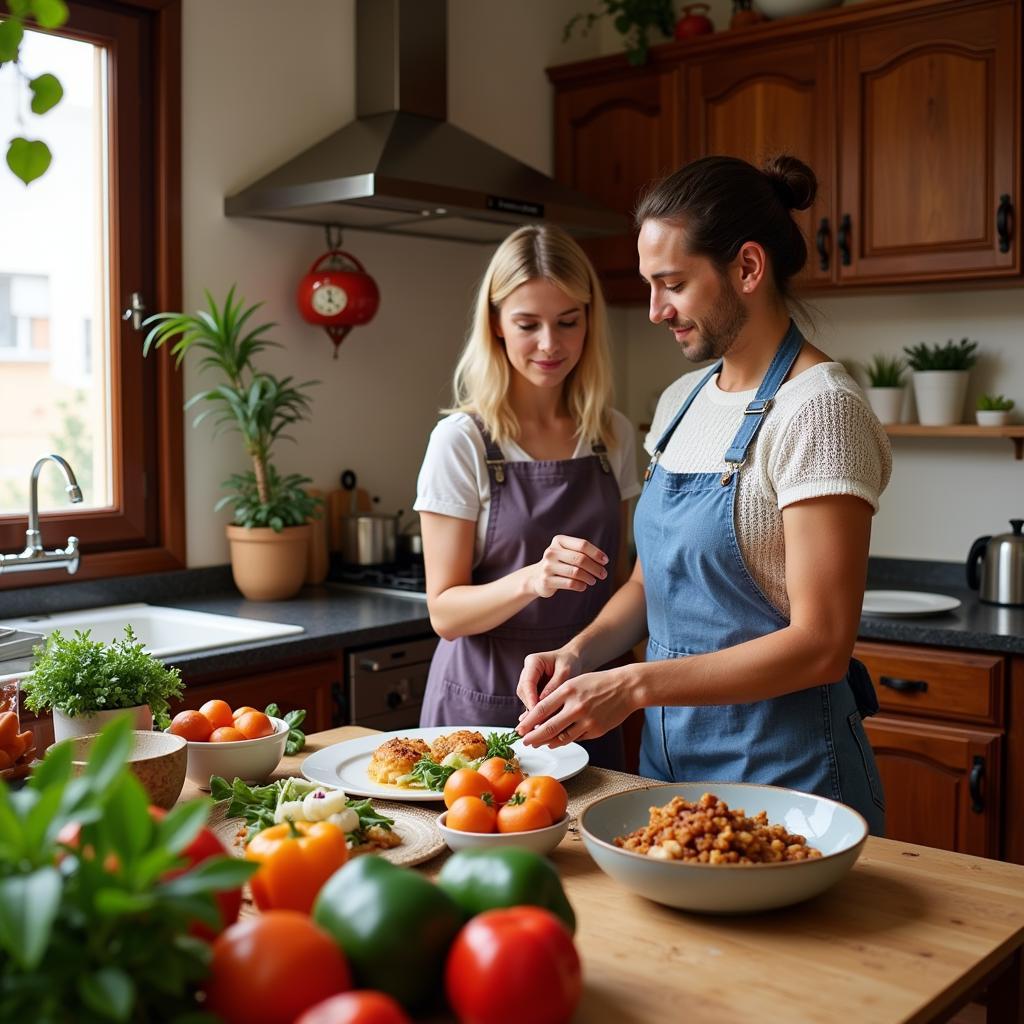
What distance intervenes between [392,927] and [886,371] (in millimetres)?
3187

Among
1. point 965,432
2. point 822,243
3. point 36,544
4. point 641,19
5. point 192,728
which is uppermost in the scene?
point 641,19

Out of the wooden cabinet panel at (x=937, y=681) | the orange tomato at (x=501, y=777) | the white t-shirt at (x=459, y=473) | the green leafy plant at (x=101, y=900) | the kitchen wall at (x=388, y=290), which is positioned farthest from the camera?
the kitchen wall at (x=388, y=290)

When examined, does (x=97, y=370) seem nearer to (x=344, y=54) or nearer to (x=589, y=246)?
(x=344, y=54)

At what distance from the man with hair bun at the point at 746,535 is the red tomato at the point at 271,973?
2.30 feet

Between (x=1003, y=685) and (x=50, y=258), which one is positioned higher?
(x=50, y=258)

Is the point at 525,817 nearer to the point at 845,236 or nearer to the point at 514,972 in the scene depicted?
the point at 514,972

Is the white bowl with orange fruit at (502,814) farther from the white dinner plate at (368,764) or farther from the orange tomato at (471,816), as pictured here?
the white dinner plate at (368,764)

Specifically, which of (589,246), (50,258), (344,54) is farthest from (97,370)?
(589,246)

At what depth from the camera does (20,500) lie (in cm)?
297

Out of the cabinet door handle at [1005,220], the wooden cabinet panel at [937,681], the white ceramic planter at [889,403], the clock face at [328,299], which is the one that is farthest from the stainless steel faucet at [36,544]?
the cabinet door handle at [1005,220]

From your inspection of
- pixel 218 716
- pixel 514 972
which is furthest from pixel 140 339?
pixel 514 972

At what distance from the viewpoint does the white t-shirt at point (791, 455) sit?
5.32ft

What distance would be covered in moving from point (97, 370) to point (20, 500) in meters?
0.38

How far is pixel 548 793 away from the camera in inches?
52.7
